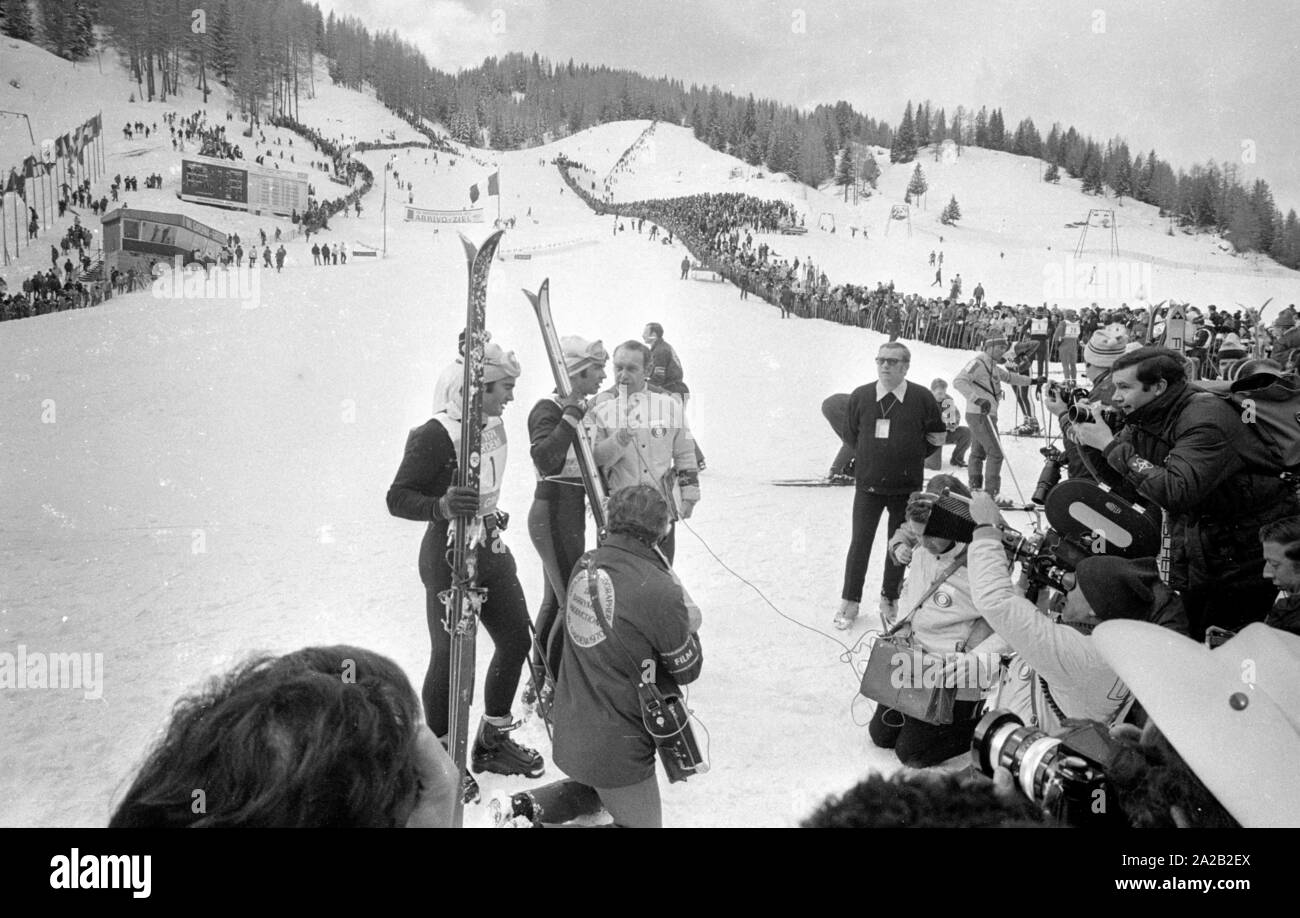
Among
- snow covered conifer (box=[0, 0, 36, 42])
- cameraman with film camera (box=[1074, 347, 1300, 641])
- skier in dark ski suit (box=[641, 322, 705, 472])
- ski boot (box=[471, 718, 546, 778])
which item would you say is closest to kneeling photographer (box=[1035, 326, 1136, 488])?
cameraman with film camera (box=[1074, 347, 1300, 641])

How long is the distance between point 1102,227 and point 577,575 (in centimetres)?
5760

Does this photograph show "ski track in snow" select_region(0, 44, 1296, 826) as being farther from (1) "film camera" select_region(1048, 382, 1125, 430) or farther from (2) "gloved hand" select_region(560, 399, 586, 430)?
(1) "film camera" select_region(1048, 382, 1125, 430)

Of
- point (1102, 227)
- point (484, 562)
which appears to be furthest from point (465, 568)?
point (1102, 227)

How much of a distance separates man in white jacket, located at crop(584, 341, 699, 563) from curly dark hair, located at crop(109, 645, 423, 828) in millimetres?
2687

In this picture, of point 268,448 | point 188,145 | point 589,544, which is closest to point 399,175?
point 188,145

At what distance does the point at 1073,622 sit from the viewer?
8.32 ft

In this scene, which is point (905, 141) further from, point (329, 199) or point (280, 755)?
point (280, 755)

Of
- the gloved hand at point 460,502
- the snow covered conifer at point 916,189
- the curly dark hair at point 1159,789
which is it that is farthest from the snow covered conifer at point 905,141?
the curly dark hair at point 1159,789

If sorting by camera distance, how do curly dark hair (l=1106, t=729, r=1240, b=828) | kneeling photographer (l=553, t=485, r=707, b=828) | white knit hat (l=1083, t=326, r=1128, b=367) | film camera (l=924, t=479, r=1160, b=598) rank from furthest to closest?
white knit hat (l=1083, t=326, r=1128, b=367) < film camera (l=924, t=479, r=1160, b=598) < kneeling photographer (l=553, t=485, r=707, b=828) < curly dark hair (l=1106, t=729, r=1240, b=828)

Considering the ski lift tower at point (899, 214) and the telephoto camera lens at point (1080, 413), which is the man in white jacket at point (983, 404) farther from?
the ski lift tower at point (899, 214)

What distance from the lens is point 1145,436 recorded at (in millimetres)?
2824

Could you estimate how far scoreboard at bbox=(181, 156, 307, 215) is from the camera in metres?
27.8

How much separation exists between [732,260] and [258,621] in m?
22.0
